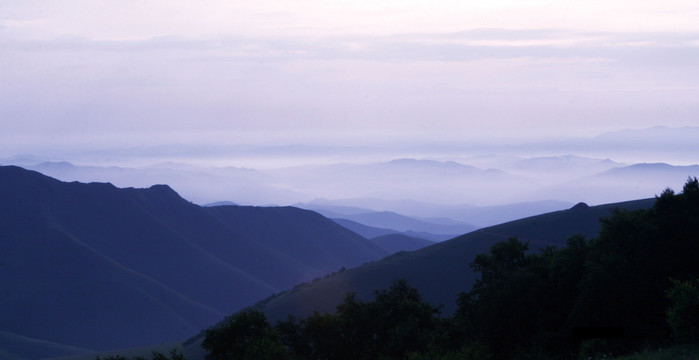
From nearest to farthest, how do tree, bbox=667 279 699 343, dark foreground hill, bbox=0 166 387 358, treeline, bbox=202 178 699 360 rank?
tree, bbox=667 279 699 343, treeline, bbox=202 178 699 360, dark foreground hill, bbox=0 166 387 358

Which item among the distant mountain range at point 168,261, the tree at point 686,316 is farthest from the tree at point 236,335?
the distant mountain range at point 168,261

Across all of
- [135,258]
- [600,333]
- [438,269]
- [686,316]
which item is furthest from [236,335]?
[135,258]

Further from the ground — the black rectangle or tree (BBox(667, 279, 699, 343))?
tree (BBox(667, 279, 699, 343))

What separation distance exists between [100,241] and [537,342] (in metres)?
116

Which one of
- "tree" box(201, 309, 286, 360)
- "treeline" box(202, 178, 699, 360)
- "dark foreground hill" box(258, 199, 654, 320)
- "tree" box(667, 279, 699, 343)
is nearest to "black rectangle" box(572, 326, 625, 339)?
"treeline" box(202, 178, 699, 360)

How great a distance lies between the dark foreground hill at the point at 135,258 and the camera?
106625 millimetres

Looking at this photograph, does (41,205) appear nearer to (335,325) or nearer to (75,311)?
(75,311)

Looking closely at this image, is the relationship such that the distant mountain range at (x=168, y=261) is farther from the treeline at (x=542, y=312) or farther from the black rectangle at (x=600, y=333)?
the black rectangle at (x=600, y=333)

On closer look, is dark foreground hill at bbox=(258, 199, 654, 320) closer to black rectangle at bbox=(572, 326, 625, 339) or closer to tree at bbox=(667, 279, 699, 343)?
black rectangle at bbox=(572, 326, 625, 339)

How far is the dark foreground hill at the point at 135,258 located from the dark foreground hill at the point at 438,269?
114 ft

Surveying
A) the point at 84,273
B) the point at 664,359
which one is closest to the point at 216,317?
the point at 84,273

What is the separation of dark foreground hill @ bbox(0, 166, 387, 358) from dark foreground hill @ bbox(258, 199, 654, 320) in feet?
114

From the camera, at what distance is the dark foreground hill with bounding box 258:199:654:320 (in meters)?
72.9

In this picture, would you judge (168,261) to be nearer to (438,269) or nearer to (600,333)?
(438,269)
